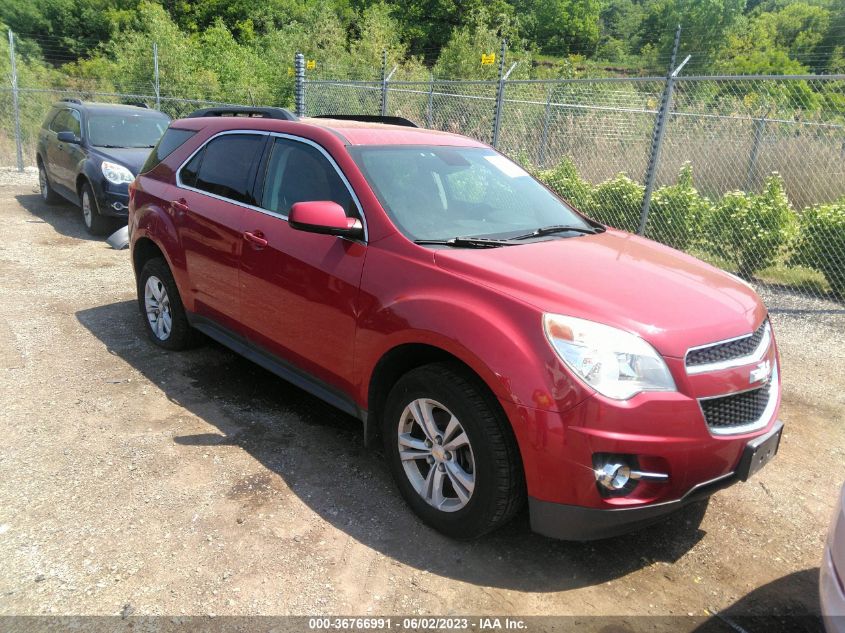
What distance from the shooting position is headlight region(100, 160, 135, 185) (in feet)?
28.7

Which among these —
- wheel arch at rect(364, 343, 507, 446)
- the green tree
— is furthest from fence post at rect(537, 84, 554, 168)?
the green tree

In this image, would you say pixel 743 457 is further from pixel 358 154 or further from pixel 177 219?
pixel 177 219

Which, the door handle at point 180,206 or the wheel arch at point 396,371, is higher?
the door handle at point 180,206

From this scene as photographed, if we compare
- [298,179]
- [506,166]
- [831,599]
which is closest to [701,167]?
[506,166]

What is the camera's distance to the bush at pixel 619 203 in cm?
868

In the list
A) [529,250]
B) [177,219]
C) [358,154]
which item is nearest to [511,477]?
[529,250]

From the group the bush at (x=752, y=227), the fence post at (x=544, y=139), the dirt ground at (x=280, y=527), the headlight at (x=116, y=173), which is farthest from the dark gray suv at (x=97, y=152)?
the bush at (x=752, y=227)

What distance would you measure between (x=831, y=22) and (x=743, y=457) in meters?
53.2

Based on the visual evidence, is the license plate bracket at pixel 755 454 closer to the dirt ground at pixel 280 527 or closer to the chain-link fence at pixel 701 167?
the dirt ground at pixel 280 527

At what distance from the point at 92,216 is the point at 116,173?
801 millimetres

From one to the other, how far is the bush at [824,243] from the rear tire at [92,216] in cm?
895

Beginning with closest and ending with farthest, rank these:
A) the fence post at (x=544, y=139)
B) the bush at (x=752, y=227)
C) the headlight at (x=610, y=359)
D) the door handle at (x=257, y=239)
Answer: the headlight at (x=610, y=359) → the door handle at (x=257, y=239) → the bush at (x=752, y=227) → the fence post at (x=544, y=139)

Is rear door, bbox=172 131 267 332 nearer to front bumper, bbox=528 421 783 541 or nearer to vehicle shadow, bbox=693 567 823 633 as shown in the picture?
front bumper, bbox=528 421 783 541

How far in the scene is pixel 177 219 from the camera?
4.59 meters
